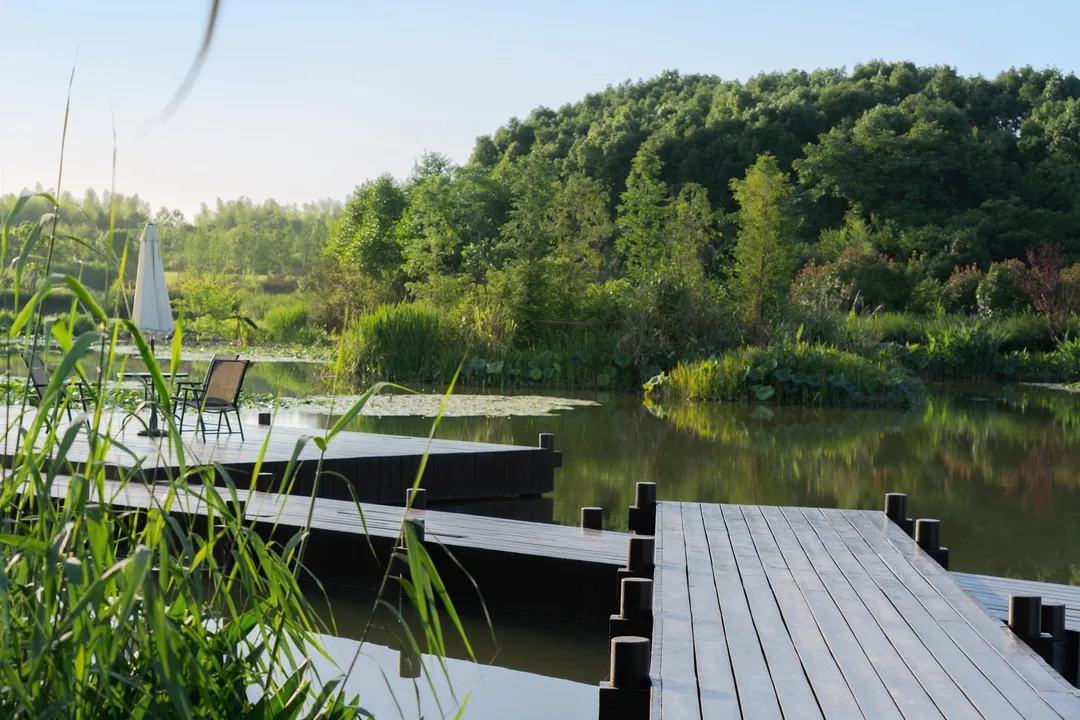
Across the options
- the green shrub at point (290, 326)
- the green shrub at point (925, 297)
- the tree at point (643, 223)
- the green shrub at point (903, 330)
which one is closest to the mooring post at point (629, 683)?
the green shrub at point (903, 330)

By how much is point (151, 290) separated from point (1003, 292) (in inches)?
755

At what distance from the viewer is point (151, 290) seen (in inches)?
315

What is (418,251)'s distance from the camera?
25.3 meters

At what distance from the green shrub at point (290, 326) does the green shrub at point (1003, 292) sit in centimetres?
1316

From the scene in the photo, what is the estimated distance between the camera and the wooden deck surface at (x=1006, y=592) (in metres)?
3.85

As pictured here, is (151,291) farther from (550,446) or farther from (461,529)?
(461,529)

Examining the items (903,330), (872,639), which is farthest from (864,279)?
(872,639)

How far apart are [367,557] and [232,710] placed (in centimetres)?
299

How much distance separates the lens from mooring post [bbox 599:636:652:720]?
9.04 ft

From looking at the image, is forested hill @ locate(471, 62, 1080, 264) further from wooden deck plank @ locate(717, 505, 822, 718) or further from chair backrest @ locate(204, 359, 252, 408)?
wooden deck plank @ locate(717, 505, 822, 718)

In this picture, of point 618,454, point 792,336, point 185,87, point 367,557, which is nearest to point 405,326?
point 792,336

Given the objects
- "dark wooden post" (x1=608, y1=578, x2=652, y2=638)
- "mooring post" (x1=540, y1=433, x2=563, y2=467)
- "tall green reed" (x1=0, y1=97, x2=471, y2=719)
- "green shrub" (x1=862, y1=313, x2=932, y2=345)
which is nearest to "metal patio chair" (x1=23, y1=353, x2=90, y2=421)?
"tall green reed" (x1=0, y1=97, x2=471, y2=719)

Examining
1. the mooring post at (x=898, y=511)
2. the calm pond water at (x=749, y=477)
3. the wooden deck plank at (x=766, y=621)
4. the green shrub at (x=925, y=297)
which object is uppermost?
the green shrub at (x=925, y=297)

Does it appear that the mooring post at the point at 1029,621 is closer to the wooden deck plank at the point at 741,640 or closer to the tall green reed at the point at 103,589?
the wooden deck plank at the point at 741,640
